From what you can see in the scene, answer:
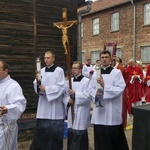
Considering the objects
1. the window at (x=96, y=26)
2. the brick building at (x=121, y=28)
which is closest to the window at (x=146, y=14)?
the brick building at (x=121, y=28)

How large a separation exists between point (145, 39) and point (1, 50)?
1694 centimetres

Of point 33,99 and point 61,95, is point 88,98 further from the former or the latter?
point 33,99

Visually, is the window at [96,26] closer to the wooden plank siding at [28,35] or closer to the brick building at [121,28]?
the brick building at [121,28]

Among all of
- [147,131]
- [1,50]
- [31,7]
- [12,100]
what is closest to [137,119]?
[147,131]

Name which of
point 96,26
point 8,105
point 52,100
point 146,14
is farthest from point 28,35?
point 96,26

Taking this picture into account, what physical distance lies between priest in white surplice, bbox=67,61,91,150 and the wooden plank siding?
2376mm

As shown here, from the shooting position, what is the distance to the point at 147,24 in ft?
73.8

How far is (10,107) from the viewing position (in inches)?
167

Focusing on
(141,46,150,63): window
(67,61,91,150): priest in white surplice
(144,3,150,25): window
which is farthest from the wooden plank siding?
(144,3,150,25): window

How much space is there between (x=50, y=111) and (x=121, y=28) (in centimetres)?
1991

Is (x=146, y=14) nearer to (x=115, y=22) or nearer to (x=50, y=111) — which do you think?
(x=115, y=22)

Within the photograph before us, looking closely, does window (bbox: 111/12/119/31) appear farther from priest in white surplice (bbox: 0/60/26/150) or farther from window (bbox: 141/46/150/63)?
priest in white surplice (bbox: 0/60/26/150)

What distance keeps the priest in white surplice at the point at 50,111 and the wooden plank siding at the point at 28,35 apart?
1.78 meters

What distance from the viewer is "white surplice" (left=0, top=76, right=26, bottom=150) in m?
4.33
